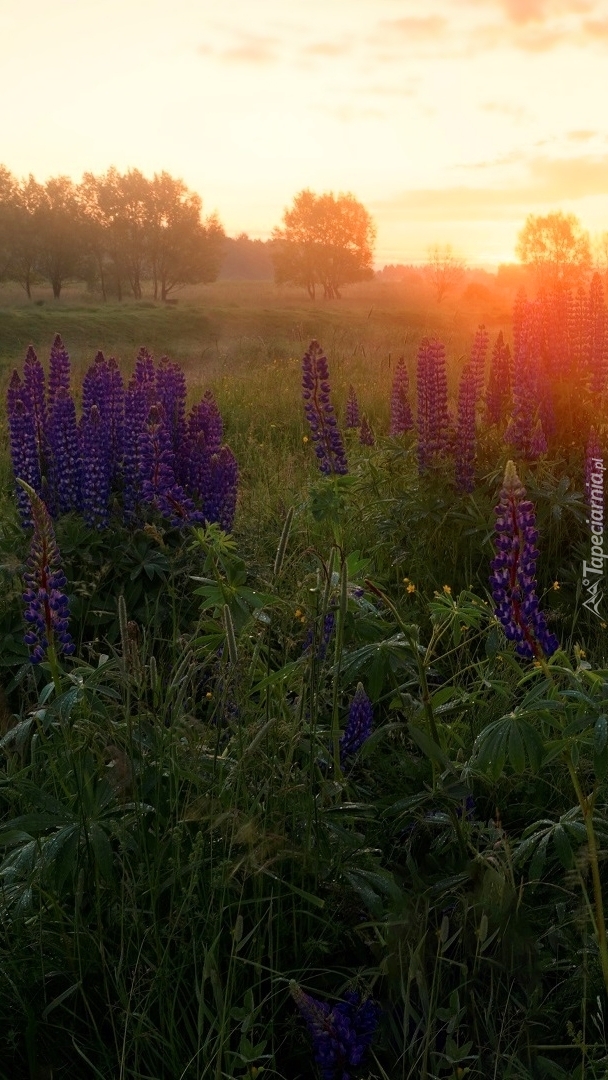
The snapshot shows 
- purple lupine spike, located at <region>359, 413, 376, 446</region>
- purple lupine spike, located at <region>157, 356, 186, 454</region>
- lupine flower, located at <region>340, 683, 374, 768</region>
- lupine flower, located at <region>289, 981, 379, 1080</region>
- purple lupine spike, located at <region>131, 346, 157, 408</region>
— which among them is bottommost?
lupine flower, located at <region>289, 981, 379, 1080</region>

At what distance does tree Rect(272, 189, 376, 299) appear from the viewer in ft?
224

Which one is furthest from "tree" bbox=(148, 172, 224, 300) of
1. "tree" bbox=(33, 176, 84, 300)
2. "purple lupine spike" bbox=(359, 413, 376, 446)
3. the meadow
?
the meadow

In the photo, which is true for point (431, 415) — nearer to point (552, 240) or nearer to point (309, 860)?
point (309, 860)

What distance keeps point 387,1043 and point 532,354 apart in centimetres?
396

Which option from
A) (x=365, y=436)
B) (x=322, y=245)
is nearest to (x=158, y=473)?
(x=365, y=436)

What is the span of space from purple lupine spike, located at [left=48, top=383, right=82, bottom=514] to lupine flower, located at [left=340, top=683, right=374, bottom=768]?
96.9 inches

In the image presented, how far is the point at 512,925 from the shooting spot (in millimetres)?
1956

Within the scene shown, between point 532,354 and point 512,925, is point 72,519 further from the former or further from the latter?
point 512,925

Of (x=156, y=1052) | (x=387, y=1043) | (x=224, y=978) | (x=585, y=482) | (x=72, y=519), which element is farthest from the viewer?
(x=585, y=482)

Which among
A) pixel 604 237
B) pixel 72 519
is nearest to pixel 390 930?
pixel 72 519

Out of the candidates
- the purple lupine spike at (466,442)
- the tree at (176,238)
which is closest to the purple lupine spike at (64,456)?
the purple lupine spike at (466,442)

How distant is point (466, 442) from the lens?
4.76m

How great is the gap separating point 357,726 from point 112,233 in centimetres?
5997

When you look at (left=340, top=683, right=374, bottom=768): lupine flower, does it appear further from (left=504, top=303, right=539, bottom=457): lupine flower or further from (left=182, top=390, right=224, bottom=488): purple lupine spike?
(left=504, top=303, right=539, bottom=457): lupine flower
